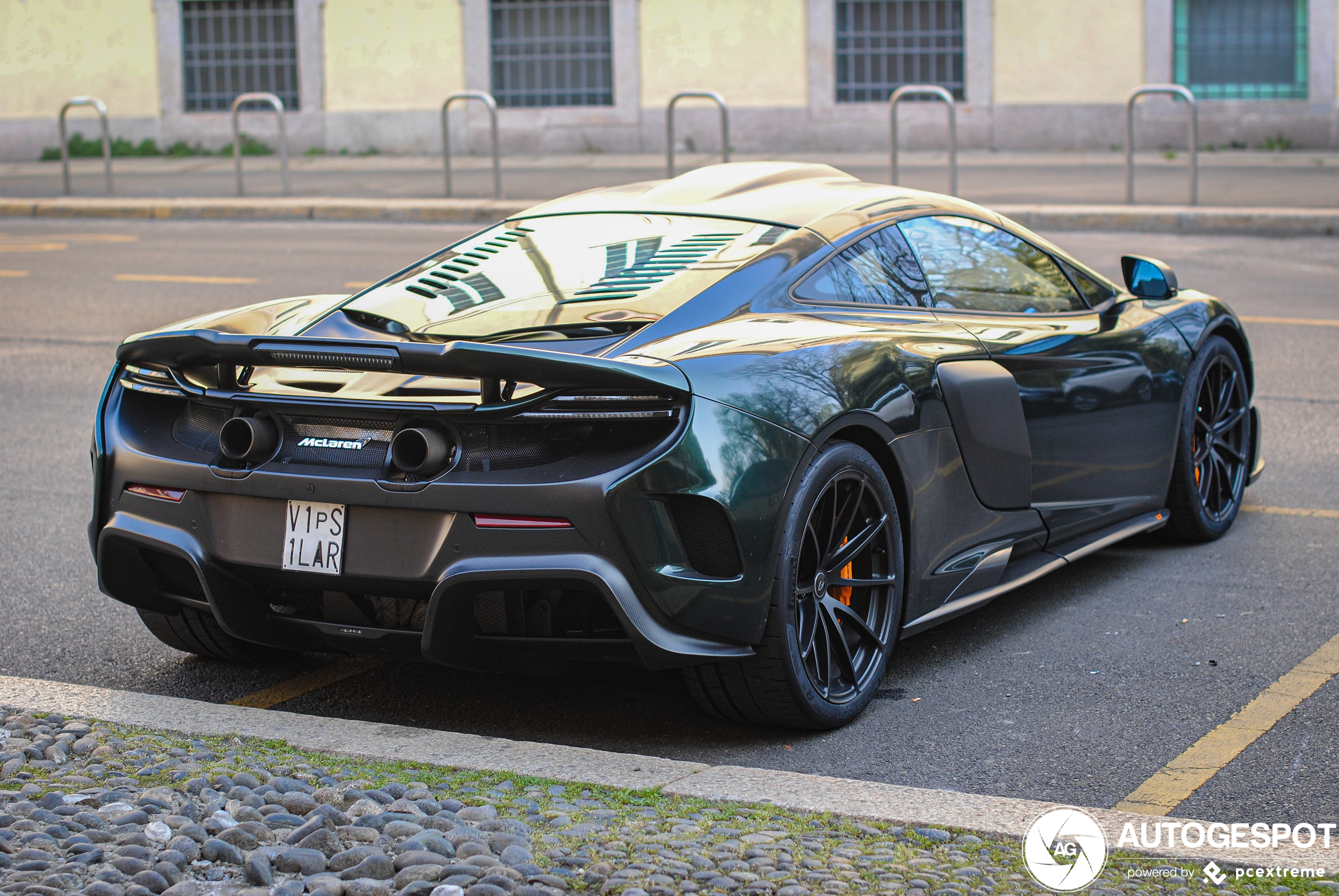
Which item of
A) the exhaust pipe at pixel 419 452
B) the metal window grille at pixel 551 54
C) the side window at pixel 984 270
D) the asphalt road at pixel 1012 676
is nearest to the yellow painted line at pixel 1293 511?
the asphalt road at pixel 1012 676

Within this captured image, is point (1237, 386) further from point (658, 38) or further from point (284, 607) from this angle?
point (658, 38)

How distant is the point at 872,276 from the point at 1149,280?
1.52 metres

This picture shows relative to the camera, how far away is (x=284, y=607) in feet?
12.8

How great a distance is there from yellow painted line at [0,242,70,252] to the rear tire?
39.1 feet

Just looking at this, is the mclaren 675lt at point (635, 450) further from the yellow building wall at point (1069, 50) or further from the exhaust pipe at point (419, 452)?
the yellow building wall at point (1069, 50)

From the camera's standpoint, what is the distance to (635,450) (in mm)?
3486

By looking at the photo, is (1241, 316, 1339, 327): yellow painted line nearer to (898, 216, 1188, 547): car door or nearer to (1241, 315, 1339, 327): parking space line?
(1241, 315, 1339, 327): parking space line

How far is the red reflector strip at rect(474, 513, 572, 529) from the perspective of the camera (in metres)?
3.45

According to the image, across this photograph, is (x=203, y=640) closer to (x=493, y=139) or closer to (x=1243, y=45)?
(x=493, y=139)

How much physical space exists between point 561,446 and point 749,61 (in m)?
21.6

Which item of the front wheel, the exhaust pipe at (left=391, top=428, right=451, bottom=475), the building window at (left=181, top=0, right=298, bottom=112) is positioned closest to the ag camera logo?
the front wheel


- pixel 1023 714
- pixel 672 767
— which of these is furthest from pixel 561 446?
pixel 1023 714

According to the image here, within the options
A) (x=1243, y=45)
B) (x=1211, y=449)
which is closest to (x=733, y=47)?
(x=1243, y=45)

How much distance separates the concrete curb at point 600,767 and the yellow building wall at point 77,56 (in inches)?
968
